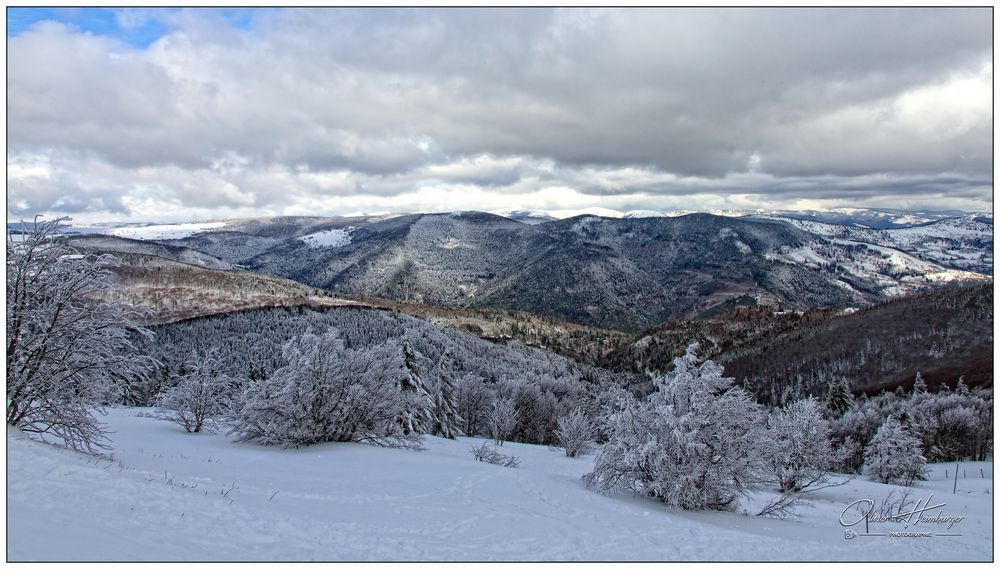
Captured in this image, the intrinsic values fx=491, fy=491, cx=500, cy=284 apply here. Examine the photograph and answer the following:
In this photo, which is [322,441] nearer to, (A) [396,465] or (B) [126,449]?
(A) [396,465]

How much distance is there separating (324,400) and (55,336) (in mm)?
10711

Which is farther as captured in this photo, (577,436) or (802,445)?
(577,436)

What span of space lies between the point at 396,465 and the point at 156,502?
953 centimetres

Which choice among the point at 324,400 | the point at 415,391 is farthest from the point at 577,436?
the point at 324,400

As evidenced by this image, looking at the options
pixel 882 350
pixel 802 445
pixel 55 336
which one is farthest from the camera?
pixel 882 350

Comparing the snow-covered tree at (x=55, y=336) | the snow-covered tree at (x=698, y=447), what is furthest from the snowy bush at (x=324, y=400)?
the snow-covered tree at (x=698, y=447)

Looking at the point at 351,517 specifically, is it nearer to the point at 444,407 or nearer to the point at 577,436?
the point at 577,436

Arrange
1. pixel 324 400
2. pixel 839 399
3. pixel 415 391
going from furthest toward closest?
pixel 839 399 < pixel 415 391 < pixel 324 400

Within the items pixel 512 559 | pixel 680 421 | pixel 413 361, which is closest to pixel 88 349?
pixel 512 559

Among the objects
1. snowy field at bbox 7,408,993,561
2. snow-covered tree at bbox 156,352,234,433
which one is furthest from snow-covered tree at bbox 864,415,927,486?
snow-covered tree at bbox 156,352,234,433

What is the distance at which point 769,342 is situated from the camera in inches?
7456

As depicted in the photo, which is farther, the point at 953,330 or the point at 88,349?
the point at 953,330

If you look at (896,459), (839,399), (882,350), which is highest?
(896,459)

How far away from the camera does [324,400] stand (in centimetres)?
2206
